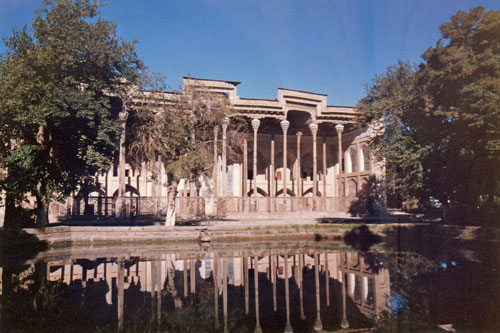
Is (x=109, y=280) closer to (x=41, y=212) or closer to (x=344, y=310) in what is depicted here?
(x=344, y=310)

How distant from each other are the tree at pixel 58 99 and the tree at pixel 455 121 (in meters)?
13.9

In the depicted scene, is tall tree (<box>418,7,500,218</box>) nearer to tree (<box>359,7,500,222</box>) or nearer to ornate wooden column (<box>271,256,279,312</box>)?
tree (<box>359,7,500,222</box>)

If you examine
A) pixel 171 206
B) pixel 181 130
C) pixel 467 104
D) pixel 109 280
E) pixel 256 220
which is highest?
pixel 467 104

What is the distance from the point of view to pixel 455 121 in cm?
1609

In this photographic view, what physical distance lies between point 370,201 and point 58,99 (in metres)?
20.7

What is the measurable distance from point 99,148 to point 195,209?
6.86m

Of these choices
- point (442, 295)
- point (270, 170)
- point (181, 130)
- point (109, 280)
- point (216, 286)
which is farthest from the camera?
point (270, 170)

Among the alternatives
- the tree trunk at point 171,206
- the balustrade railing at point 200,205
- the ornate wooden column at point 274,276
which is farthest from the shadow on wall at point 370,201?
the ornate wooden column at point 274,276

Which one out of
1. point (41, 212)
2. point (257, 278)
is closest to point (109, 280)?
point (257, 278)

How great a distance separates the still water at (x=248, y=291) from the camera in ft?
19.0

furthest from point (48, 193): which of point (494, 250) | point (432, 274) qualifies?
point (494, 250)

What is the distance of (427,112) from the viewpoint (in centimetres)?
1805

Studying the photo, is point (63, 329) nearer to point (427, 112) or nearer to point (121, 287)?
point (121, 287)

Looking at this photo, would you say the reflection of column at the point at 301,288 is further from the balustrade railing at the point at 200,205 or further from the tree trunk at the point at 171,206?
the balustrade railing at the point at 200,205
